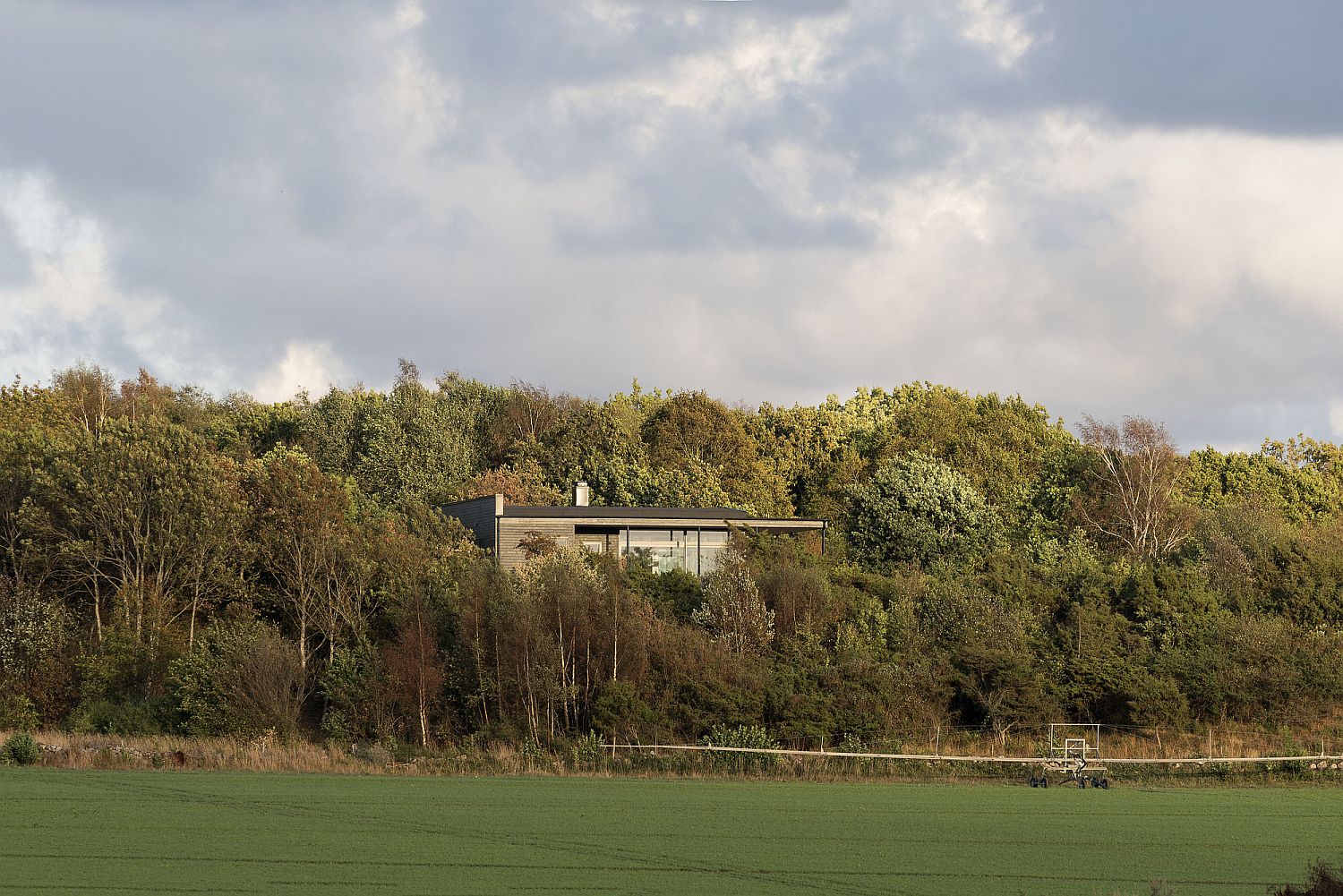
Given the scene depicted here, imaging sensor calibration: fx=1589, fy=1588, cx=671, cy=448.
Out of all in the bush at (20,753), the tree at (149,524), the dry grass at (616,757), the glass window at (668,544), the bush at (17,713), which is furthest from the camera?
the glass window at (668,544)

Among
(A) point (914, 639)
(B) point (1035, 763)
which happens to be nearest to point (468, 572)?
(A) point (914, 639)

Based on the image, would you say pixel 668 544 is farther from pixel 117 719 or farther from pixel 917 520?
pixel 117 719

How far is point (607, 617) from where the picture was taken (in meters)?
45.7

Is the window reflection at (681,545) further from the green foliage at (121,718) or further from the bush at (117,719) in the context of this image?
the bush at (117,719)

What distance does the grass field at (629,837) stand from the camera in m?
19.7

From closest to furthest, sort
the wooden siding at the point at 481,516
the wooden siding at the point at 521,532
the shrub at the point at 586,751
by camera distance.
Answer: the shrub at the point at 586,751 → the wooden siding at the point at 521,532 → the wooden siding at the point at 481,516

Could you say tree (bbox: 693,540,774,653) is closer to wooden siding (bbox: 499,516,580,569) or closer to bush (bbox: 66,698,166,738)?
wooden siding (bbox: 499,516,580,569)

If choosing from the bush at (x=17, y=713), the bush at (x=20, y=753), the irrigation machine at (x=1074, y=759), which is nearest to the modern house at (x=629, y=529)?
the irrigation machine at (x=1074, y=759)

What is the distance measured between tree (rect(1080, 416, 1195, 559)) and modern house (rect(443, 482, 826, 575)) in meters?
18.9

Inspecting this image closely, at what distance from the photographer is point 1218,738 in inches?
1758

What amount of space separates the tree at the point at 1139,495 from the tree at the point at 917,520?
9.47 meters

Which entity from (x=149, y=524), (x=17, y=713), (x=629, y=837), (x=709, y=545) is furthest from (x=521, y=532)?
(x=629, y=837)

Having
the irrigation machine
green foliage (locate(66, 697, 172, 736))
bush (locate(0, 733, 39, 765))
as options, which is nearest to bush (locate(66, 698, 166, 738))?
green foliage (locate(66, 697, 172, 736))

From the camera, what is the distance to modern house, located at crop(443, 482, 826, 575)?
55.9 metres
